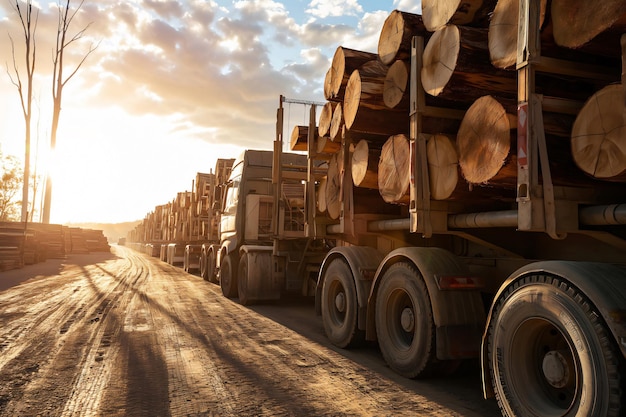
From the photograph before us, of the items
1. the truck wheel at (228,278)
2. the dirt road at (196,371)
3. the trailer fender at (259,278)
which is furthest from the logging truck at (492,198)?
the truck wheel at (228,278)

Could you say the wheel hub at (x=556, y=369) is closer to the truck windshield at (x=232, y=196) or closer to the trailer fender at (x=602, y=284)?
the trailer fender at (x=602, y=284)

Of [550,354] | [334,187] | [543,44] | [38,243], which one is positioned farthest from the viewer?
[38,243]

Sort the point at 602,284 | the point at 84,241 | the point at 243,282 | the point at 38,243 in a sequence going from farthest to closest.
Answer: the point at 84,241, the point at 38,243, the point at 243,282, the point at 602,284

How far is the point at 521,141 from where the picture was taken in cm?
282

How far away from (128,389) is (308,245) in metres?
4.89

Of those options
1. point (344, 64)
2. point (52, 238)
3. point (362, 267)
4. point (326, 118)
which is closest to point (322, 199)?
point (326, 118)

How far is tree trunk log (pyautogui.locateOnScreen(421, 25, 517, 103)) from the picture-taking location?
341 centimetres

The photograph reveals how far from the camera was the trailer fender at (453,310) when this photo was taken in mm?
3572

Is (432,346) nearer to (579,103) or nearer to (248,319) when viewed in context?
(579,103)

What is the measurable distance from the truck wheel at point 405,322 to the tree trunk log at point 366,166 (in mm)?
1052

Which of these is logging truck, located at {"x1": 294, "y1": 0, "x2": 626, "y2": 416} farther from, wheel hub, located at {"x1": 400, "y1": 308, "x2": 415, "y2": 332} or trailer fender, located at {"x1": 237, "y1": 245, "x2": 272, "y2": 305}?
trailer fender, located at {"x1": 237, "y1": 245, "x2": 272, "y2": 305}

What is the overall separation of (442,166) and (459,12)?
1.23 metres

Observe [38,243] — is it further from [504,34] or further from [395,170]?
[504,34]

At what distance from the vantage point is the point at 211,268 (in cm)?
1329
